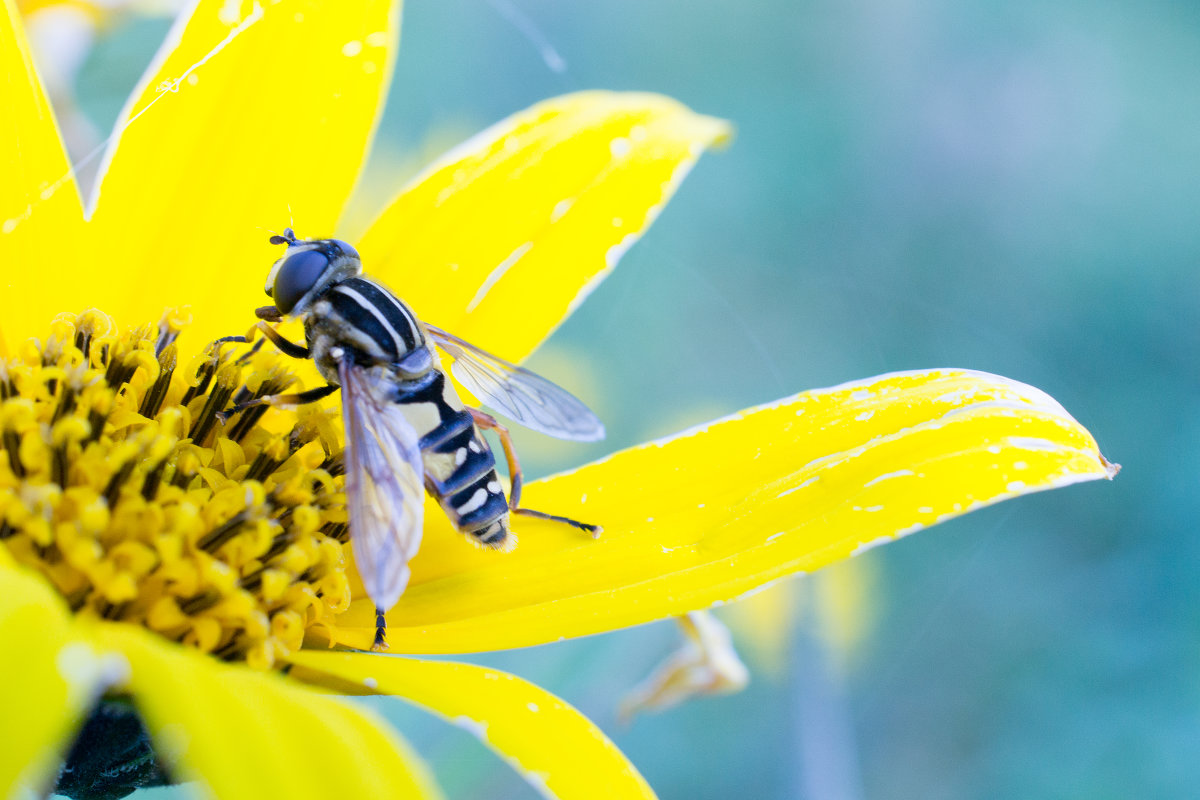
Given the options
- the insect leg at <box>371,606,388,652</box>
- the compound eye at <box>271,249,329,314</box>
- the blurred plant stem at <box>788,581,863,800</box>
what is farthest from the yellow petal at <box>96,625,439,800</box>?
the blurred plant stem at <box>788,581,863,800</box>

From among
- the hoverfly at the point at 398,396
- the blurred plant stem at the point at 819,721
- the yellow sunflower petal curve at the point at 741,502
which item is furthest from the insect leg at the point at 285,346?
the blurred plant stem at the point at 819,721

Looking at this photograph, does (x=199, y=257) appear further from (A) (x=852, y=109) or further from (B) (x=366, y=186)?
(A) (x=852, y=109)

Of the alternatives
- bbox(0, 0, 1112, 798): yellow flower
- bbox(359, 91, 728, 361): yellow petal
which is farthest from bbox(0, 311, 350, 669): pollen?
bbox(359, 91, 728, 361): yellow petal

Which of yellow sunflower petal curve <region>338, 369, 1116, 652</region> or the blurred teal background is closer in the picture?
yellow sunflower petal curve <region>338, 369, 1116, 652</region>

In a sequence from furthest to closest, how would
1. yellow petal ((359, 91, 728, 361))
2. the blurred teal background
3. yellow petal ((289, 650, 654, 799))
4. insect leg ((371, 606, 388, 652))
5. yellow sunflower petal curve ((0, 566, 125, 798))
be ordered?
the blurred teal background
yellow petal ((359, 91, 728, 361))
insect leg ((371, 606, 388, 652))
yellow petal ((289, 650, 654, 799))
yellow sunflower petal curve ((0, 566, 125, 798))

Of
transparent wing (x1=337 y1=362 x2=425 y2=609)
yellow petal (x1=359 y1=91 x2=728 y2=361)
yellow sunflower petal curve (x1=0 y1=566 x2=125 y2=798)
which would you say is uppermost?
yellow petal (x1=359 y1=91 x2=728 y2=361)

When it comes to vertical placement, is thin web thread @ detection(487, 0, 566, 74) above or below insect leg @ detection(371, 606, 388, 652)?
above

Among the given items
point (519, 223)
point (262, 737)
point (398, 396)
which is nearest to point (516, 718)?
point (262, 737)

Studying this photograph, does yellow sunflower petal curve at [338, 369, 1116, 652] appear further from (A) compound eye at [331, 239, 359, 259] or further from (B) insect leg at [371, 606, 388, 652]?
(A) compound eye at [331, 239, 359, 259]

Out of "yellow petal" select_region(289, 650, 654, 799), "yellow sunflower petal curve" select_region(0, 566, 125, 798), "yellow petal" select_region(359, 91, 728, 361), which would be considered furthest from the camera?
"yellow petal" select_region(359, 91, 728, 361)
